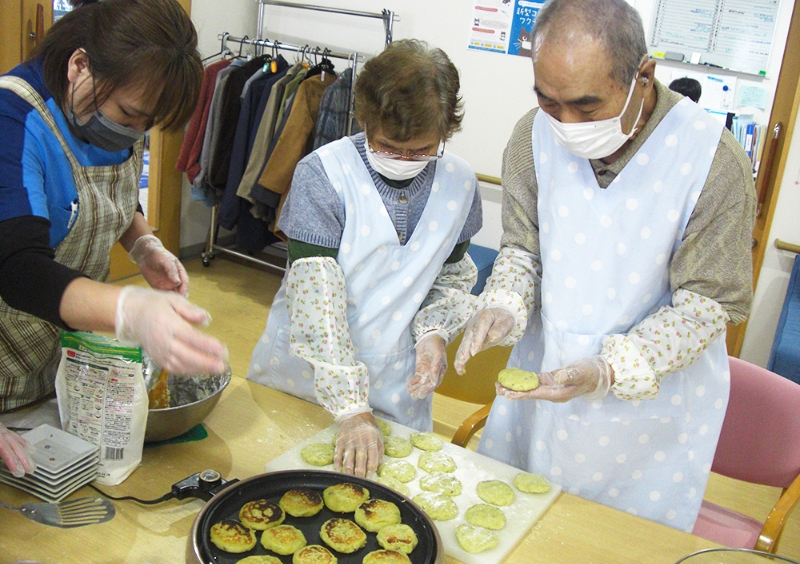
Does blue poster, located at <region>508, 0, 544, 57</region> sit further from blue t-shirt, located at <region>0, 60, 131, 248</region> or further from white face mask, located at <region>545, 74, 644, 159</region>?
blue t-shirt, located at <region>0, 60, 131, 248</region>

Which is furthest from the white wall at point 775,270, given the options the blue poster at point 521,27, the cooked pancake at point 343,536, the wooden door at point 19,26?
the wooden door at point 19,26

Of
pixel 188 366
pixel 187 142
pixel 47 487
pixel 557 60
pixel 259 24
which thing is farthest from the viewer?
pixel 259 24

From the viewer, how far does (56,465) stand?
111 centimetres

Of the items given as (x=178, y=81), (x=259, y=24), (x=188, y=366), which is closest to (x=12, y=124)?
(x=178, y=81)

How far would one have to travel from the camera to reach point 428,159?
58.7 inches

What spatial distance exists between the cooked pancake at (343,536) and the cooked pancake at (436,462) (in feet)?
0.82

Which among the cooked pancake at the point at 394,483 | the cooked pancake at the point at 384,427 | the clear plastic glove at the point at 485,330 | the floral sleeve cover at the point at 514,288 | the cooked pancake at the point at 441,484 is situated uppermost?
the floral sleeve cover at the point at 514,288

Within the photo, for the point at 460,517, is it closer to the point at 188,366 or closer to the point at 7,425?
the point at 188,366

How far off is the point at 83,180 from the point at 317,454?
658mm

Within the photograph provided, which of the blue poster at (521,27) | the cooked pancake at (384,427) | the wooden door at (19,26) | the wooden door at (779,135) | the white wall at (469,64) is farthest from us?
the blue poster at (521,27)

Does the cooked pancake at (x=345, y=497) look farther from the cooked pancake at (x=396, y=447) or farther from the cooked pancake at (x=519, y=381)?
the cooked pancake at (x=519, y=381)

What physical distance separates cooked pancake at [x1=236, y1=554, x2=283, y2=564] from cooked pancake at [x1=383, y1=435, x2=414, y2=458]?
0.38m

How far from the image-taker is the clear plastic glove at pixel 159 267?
4.81 ft

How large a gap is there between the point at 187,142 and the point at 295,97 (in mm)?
779
